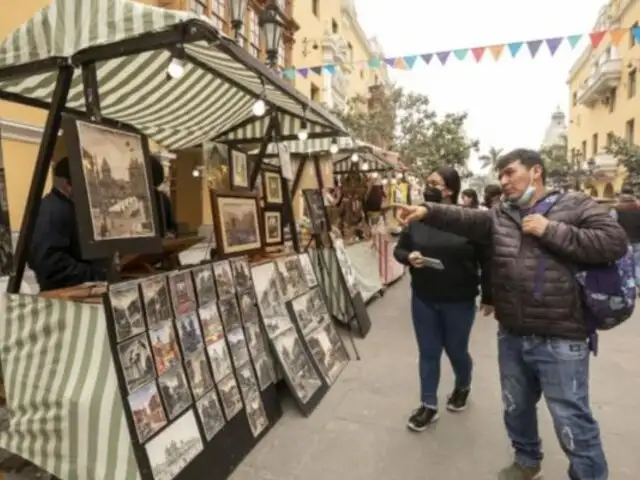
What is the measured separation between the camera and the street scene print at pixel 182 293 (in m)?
2.91

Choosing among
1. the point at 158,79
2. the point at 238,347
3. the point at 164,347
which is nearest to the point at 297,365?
the point at 238,347

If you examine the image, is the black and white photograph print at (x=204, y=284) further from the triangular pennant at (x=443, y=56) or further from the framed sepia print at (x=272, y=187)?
the triangular pennant at (x=443, y=56)

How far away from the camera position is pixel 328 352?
4805mm

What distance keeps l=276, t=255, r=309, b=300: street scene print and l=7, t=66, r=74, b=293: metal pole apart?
2.04m

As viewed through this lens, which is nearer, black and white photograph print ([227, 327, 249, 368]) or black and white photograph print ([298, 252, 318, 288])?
black and white photograph print ([227, 327, 249, 368])

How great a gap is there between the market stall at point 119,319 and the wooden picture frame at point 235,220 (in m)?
0.11

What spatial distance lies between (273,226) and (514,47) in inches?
222

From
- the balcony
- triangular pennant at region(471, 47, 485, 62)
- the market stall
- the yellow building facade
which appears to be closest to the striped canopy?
the market stall

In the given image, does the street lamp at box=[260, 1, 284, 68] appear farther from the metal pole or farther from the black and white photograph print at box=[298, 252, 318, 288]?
the metal pole

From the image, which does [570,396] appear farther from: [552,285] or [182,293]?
[182,293]

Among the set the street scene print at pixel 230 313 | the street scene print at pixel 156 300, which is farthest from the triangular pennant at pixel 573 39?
the street scene print at pixel 156 300

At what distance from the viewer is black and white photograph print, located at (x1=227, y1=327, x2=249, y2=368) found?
11.2 feet

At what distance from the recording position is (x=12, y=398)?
2879 millimetres

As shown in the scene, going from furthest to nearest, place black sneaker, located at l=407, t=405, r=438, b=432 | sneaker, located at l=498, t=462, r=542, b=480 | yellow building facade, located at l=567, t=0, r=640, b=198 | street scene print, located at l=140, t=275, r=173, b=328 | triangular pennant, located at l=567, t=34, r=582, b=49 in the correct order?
yellow building facade, located at l=567, t=0, r=640, b=198 → triangular pennant, located at l=567, t=34, r=582, b=49 → black sneaker, located at l=407, t=405, r=438, b=432 → sneaker, located at l=498, t=462, r=542, b=480 → street scene print, located at l=140, t=275, r=173, b=328
